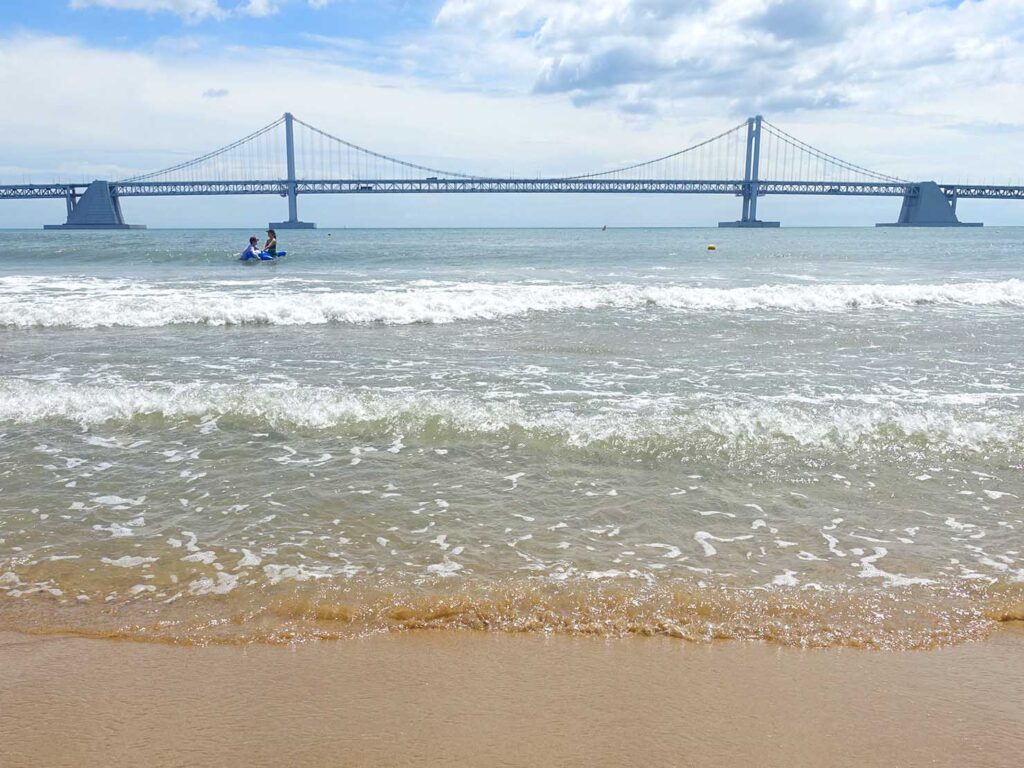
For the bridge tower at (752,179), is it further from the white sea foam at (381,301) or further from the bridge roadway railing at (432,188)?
the white sea foam at (381,301)

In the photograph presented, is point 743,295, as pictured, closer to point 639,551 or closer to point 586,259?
point 639,551

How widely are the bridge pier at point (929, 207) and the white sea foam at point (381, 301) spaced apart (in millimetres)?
80062

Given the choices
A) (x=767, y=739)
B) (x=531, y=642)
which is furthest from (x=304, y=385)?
(x=767, y=739)

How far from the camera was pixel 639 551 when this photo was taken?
3480mm

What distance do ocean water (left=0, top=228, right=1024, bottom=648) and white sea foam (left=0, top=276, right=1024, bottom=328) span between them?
7.07 feet

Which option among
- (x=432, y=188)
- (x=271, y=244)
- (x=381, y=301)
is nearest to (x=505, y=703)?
(x=381, y=301)

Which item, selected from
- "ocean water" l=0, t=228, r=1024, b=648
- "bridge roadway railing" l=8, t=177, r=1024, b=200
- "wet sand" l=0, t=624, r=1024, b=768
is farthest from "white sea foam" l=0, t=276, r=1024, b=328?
"bridge roadway railing" l=8, t=177, r=1024, b=200

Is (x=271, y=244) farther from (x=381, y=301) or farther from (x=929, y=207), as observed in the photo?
(x=929, y=207)

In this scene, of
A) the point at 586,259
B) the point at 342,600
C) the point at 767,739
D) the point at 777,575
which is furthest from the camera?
the point at 586,259

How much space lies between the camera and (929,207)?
86.6 m

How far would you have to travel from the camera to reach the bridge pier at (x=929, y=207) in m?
85.6

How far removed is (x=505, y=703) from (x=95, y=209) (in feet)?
281

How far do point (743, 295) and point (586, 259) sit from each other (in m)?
17.2

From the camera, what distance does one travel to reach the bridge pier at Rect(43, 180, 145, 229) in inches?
2879
